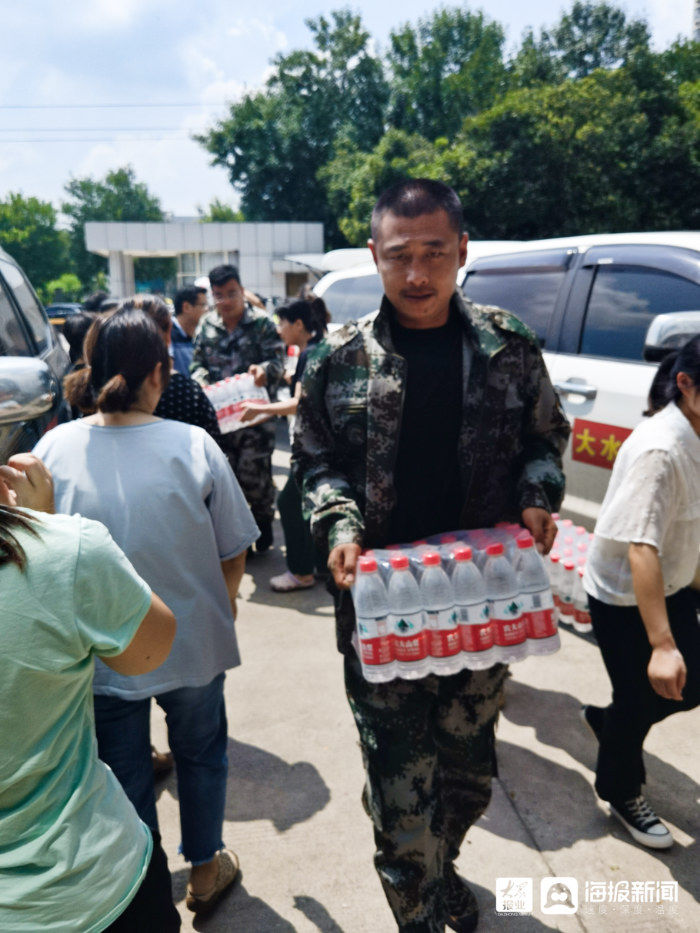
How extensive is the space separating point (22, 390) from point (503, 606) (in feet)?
4.70

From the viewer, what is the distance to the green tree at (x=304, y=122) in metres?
36.5

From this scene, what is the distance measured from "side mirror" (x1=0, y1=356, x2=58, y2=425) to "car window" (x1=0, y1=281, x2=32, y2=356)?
146cm

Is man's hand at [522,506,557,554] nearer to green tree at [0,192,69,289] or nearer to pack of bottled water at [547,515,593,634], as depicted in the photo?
pack of bottled water at [547,515,593,634]

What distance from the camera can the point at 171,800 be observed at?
283cm

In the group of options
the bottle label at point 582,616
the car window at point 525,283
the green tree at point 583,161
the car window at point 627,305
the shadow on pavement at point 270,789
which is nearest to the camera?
the shadow on pavement at point 270,789

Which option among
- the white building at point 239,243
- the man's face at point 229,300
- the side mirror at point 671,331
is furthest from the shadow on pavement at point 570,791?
the white building at point 239,243

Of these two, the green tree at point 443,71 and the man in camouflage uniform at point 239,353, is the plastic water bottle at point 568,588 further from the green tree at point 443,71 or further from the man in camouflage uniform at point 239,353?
the green tree at point 443,71

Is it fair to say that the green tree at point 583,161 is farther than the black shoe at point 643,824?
Yes

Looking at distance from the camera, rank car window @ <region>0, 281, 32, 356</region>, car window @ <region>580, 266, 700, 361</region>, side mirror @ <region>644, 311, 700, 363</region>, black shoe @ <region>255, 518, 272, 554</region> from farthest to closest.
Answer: black shoe @ <region>255, 518, 272, 554</region>, car window @ <region>580, 266, 700, 361</region>, car window @ <region>0, 281, 32, 356</region>, side mirror @ <region>644, 311, 700, 363</region>

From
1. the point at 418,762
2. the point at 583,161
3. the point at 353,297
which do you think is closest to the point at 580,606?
the point at 418,762

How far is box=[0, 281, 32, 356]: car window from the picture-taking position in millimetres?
3363

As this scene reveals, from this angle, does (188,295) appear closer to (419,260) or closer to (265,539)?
(265,539)

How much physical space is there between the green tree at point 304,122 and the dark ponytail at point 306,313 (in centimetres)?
3224

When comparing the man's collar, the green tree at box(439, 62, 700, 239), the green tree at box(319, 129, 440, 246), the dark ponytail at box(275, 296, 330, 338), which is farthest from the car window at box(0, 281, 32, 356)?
the green tree at box(319, 129, 440, 246)
